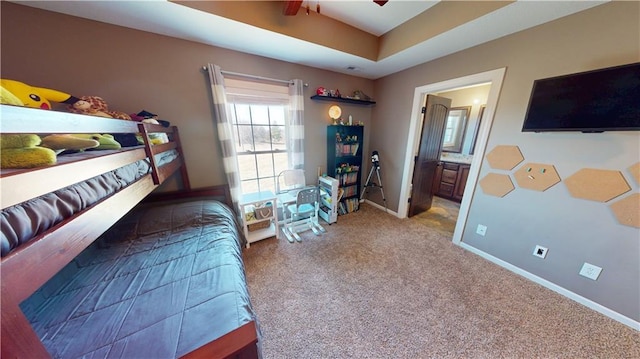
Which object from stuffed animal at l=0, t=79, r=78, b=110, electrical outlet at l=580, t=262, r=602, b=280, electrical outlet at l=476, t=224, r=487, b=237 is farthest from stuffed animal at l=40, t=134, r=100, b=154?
electrical outlet at l=580, t=262, r=602, b=280

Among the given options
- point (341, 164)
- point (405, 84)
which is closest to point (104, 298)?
point (341, 164)

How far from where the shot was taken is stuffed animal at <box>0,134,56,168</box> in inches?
20.3

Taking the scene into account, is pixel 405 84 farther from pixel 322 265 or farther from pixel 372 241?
pixel 322 265

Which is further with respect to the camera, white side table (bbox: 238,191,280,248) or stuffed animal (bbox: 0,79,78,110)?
white side table (bbox: 238,191,280,248)

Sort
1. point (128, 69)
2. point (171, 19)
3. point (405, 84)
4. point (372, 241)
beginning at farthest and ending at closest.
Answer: point (405, 84), point (372, 241), point (128, 69), point (171, 19)

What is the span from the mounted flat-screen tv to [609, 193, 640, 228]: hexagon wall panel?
512 mm

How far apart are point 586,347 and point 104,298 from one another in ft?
9.83

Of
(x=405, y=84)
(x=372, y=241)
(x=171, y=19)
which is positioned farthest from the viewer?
(x=405, y=84)

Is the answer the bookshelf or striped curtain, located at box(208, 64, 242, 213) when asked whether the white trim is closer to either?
the bookshelf

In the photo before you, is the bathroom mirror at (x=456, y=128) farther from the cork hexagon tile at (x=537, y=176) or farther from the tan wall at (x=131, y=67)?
the tan wall at (x=131, y=67)

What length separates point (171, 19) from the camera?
1468 mm

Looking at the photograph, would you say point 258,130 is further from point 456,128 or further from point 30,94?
point 456,128

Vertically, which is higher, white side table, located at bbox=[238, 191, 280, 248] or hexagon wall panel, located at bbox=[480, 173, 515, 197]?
hexagon wall panel, located at bbox=[480, 173, 515, 197]

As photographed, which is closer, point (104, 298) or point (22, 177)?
point (22, 177)
